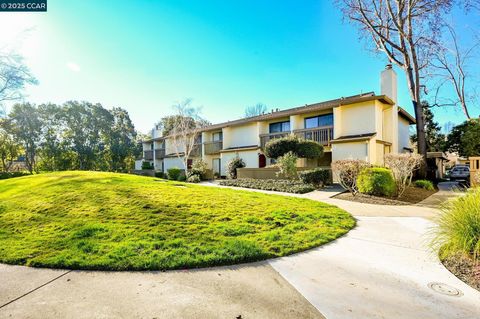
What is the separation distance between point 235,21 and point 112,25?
5.71m

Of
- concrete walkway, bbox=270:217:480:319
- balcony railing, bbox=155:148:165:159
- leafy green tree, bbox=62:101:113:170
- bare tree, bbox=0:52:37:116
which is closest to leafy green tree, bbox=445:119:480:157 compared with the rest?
concrete walkway, bbox=270:217:480:319

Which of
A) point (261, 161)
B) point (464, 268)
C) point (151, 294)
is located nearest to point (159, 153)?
point (261, 161)

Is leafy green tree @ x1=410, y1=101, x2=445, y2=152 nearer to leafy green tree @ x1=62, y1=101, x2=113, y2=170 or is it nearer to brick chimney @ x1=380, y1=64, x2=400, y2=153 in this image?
brick chimney @ x1=380, y1=64, x2=400, y2=153

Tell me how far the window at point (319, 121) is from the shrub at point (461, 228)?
15.2 meters

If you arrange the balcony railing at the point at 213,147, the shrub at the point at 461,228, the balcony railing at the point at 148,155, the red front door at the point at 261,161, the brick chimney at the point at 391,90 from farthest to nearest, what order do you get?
the balcony railing at the point at 148,155, the balcony railing at the point at 213,147, the red front door at the point at 261,161, the brick chimney at the point at 391,90, the shrub at the point at 461,228

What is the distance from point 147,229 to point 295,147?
12613mm

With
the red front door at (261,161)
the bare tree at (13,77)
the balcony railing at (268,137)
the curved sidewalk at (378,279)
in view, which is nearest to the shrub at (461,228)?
the curved sidewalk at (378,279)

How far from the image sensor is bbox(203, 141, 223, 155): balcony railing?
2577cm

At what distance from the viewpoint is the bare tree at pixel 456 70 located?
48.5 feet

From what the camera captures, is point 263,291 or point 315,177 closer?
point 263,291

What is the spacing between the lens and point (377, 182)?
9719 millimetres

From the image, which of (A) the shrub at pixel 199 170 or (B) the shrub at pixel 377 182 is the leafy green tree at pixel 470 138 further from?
(A) the shrub at pixel 199 170

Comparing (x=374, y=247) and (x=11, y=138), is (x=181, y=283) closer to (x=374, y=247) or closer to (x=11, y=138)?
(x=374, y=247)

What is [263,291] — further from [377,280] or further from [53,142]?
[53,142]
